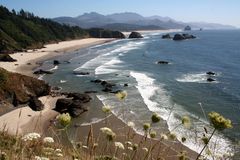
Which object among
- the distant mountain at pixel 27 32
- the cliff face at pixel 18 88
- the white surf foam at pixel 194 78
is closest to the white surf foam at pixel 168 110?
the white surf foam at pixel 194 78

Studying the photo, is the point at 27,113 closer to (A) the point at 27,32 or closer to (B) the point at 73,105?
(B) the point at 73,105

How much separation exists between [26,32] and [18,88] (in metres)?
65.8

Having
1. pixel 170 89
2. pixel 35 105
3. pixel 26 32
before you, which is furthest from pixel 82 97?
pixel 26 32

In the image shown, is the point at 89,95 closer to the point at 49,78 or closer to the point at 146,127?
the point at 49,78

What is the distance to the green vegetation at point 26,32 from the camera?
266ft

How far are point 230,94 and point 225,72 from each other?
16110 millimetres

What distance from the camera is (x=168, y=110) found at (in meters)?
28.8

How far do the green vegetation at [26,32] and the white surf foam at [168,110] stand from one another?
41973 mm

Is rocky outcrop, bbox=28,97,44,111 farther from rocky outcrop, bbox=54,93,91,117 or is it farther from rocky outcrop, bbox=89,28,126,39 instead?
rocky outcrop, bbox=89,28,126,39

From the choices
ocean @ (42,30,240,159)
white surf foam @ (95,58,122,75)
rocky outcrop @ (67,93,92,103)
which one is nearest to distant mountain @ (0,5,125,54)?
ocean @ (42,30,240,159)

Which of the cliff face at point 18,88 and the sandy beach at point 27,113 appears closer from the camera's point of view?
the sandy beach at point 27,113

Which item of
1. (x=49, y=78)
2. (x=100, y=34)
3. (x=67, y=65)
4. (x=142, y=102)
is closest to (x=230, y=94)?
(x=142, y=102)

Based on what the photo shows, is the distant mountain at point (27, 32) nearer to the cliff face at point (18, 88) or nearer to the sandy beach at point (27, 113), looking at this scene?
the sandy beach at point (27, 113)

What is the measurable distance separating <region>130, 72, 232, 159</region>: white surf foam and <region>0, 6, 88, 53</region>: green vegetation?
41973mm
